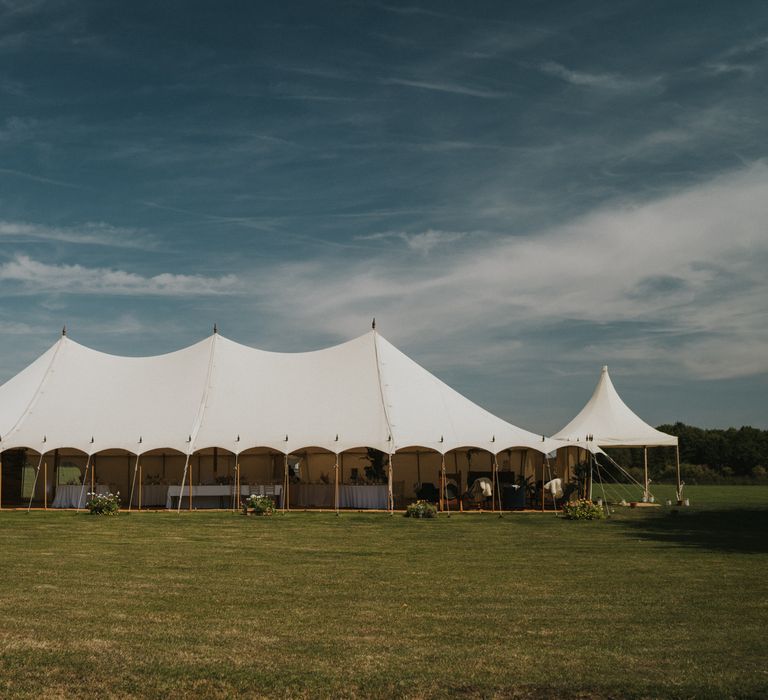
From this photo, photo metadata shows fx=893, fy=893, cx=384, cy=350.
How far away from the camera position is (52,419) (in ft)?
80.1

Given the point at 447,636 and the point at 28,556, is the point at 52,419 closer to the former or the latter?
the point at 28,556

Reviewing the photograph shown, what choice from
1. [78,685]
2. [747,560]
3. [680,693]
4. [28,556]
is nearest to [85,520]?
[28,556]

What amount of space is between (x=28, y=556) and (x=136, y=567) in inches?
81.1

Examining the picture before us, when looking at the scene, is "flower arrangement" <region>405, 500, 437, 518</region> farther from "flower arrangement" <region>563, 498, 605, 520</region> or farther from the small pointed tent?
the small pointed tent

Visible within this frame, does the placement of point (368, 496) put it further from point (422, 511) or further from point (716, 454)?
point (716, 454)

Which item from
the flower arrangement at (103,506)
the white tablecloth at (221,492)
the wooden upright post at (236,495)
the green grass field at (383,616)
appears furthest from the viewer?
the white tablecloth at (221,492)

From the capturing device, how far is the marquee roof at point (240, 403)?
76.4 feet

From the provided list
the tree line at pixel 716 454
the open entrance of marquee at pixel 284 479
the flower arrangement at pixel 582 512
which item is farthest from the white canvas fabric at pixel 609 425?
the tree line at pixel 716 454

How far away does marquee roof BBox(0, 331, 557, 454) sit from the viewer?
23.3 metres

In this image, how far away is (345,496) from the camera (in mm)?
24188

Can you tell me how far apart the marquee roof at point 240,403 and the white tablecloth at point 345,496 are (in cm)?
171

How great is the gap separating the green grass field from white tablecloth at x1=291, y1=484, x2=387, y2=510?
8136 millimetres

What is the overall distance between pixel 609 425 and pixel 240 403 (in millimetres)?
13081

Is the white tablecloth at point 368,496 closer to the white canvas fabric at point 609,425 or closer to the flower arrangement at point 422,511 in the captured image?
the flower arrangement at point 422,511
